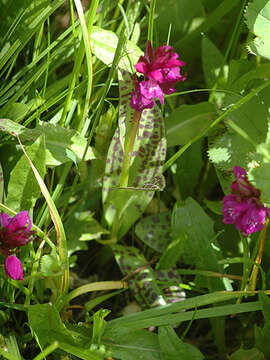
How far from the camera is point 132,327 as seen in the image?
1.04 metres

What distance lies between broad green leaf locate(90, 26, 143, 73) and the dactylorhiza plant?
1.37ft

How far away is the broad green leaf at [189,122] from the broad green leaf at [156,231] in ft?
0.67

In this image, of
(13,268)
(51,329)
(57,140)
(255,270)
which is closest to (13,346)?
(51,329)

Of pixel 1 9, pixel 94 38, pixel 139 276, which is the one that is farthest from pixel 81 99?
pixel 139 276

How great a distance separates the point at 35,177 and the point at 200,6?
75 centimetres

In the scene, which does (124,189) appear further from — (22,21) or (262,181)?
(22,21)

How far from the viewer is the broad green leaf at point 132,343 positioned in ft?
3.37

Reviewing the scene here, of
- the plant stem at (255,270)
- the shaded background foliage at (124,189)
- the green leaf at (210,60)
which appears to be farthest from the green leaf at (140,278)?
the green leaf at (210,60)

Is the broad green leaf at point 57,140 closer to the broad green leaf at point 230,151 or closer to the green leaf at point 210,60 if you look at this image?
the broad green leaf at point 230,151

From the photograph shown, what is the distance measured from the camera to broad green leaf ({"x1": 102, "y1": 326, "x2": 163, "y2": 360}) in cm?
103

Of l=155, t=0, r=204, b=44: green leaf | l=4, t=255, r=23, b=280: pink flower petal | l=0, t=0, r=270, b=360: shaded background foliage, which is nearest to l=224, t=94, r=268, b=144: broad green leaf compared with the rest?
l=0, t=0, r=270, b=360: shaded background foliage

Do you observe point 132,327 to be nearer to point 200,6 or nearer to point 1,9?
point 1,9

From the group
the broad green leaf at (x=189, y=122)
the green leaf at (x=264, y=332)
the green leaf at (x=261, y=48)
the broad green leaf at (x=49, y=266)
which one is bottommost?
the green leaf at (x=264, y=332)

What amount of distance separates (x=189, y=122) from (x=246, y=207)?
0.38 metres
